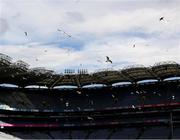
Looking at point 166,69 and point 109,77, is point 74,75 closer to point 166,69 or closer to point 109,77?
point 109,77

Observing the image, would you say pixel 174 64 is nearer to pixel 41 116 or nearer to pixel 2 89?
pixel 41 116

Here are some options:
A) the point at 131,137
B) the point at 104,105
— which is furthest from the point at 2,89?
the point at 131,137

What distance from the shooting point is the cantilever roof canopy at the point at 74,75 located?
67.1m

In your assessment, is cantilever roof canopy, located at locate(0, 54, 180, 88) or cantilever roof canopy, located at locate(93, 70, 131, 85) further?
cantilever roof canopy, located at locate(93, 70, 131, 85)

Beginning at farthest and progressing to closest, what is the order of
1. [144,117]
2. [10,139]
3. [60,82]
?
[60,82] → [144,117] → [10,139]

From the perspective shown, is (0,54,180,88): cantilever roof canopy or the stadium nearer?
(0,54,180,88): cantilever roof canopy

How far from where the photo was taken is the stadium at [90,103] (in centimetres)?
6994

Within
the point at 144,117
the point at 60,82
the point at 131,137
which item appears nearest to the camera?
the point at 131,137

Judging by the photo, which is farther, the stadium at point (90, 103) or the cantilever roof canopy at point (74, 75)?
the stadium at point (90, 103)

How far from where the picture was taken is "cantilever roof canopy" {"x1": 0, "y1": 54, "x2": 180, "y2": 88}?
6712 cm

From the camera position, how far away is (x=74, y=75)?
2906 inches

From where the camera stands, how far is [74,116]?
249ft

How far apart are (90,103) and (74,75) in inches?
287

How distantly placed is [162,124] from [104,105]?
1171 cm
